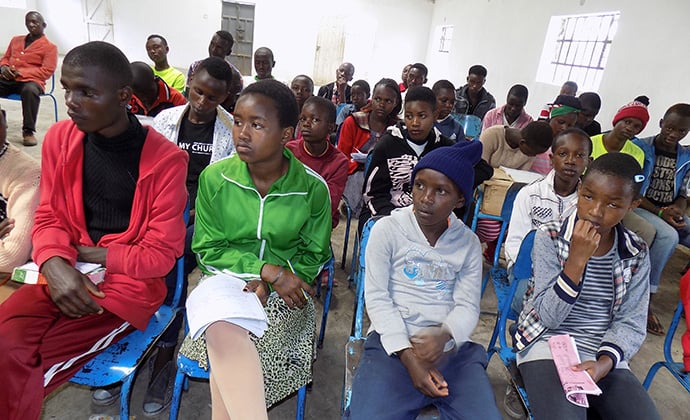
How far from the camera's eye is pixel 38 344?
131 cm

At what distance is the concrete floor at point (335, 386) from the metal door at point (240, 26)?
1247cm

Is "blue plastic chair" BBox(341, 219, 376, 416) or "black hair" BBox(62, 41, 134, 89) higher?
"black hair" BBox(62, 41, 134, 89)

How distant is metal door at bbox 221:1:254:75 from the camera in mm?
13906

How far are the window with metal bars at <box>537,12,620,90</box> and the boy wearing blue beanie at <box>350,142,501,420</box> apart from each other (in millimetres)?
5589

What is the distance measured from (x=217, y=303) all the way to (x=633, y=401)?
4.78 ft

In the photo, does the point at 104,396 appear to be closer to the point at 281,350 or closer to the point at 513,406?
the point at 281,350

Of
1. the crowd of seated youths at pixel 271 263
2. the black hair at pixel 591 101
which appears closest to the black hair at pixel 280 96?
the crowd of seated youths at pixel 271 263

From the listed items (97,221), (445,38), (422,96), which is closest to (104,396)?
(97,221)

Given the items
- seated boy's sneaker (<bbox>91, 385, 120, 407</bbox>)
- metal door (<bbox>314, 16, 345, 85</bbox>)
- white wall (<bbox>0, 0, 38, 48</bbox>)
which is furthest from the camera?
metal door (<bbox>314, 16, 345, 85</bbox>)

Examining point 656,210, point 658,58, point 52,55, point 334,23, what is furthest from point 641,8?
point 334,23

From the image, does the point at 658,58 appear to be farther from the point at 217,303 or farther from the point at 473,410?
the point at 217,303

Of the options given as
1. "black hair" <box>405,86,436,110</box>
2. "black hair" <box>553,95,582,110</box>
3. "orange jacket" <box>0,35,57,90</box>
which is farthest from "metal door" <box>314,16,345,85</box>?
"black hair" <box>405,86,436,110</box>

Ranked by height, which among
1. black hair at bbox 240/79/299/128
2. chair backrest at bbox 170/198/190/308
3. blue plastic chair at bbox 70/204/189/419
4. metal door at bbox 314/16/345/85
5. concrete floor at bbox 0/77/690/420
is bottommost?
concrete floor at bbox 0/77/690/420

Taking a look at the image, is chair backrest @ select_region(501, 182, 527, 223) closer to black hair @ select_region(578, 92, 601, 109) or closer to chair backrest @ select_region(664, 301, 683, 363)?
chair backrest @ select_region(664, 301, 683, 363)
